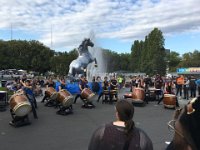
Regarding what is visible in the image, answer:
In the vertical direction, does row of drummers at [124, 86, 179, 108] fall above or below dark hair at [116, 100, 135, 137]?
below

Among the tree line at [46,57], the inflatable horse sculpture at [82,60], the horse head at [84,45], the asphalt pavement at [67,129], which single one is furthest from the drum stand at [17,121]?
the tree line at [46,57]

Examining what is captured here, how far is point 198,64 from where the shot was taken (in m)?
97.2

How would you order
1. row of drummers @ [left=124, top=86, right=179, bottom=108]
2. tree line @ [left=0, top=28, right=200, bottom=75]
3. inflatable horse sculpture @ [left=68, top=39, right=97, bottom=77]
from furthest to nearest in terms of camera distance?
tree line @ [left=0, top=28, right=200, bottom=75], inflatable horse sculpture @ [left=68, top=39, right=97, bottom=77], row of drummers @ [left=124, top=86, right=179, bottom=108]

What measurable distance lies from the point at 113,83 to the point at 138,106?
2510mm

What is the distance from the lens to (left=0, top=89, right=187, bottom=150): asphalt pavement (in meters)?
8.61

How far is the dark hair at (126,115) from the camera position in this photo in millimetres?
2758

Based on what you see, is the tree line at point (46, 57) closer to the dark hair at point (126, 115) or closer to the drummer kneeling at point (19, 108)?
the drummer kneeling at point (19, 108)

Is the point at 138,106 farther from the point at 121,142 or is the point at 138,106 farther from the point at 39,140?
the point at 121,142

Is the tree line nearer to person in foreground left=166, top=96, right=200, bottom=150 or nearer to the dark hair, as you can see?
the dark hair

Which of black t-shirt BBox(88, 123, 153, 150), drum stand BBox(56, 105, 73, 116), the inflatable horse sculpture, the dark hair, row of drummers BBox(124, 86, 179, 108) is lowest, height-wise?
drum stand BBox(56, 105, 73, 116)

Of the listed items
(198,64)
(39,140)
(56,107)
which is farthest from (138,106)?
(198,64)

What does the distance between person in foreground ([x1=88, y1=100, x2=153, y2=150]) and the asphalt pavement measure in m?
5.48

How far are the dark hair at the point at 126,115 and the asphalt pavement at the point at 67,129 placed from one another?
5.47 metres

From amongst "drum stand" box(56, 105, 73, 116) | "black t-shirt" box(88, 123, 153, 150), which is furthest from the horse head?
"black t-shirt" box(88, 123, 153, 150)
